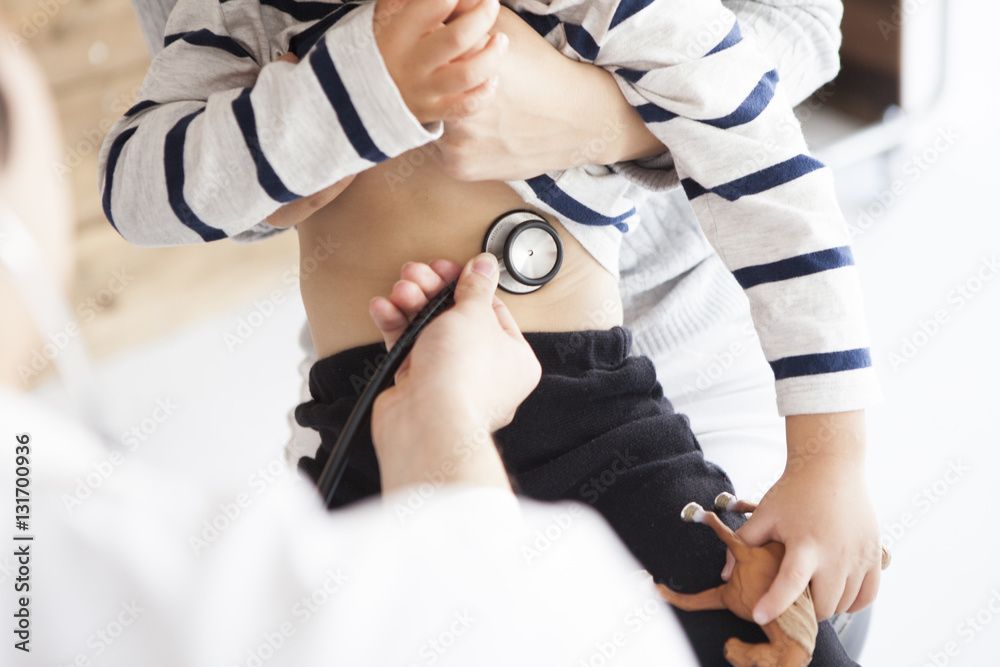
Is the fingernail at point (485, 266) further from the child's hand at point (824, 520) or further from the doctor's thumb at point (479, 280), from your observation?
the child's hand at point (824, 520)

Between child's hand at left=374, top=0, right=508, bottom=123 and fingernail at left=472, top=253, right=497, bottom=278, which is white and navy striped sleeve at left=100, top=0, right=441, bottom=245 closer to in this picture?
child's hand at left=374, top=0, right=508, bottom=123

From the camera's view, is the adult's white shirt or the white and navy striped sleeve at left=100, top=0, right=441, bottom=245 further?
the white and navy striped sleeve at left=100, top=0, right=441, bottom=245

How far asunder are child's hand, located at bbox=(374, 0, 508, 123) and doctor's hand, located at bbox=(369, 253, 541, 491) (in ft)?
0.52

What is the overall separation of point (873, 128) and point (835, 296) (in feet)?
4.11

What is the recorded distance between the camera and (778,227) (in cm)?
69

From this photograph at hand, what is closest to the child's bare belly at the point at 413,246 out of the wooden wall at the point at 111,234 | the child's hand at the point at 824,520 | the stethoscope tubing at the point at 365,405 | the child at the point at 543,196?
the child at the point at 543,196

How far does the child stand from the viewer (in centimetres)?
58

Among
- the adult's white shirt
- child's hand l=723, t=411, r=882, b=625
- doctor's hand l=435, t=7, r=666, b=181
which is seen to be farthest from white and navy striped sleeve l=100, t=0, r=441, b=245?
child's hand l=723, t=411, r=882, b=625

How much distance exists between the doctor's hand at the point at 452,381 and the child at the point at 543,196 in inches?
1.5

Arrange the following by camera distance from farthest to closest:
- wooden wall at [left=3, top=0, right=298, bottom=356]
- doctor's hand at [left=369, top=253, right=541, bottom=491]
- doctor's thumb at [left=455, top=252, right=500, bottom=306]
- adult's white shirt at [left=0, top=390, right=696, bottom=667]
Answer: wooden wall at [left=3, top=0, right=298, bottom=356]
doctor's thumb at [left=455, top=252, right=500, bottom=306]
doctor's hand at [left=369, top=253, right=541, bottom=491]
adult's white shirt at [left=0, top=390, right=696, bottom=667]

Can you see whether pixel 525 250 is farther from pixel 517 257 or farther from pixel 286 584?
pixel 286 584

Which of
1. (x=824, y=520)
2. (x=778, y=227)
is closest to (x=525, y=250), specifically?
(x=778, y=227)

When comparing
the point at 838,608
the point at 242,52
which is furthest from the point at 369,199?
the point at 838,608

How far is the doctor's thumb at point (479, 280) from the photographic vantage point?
659mm
